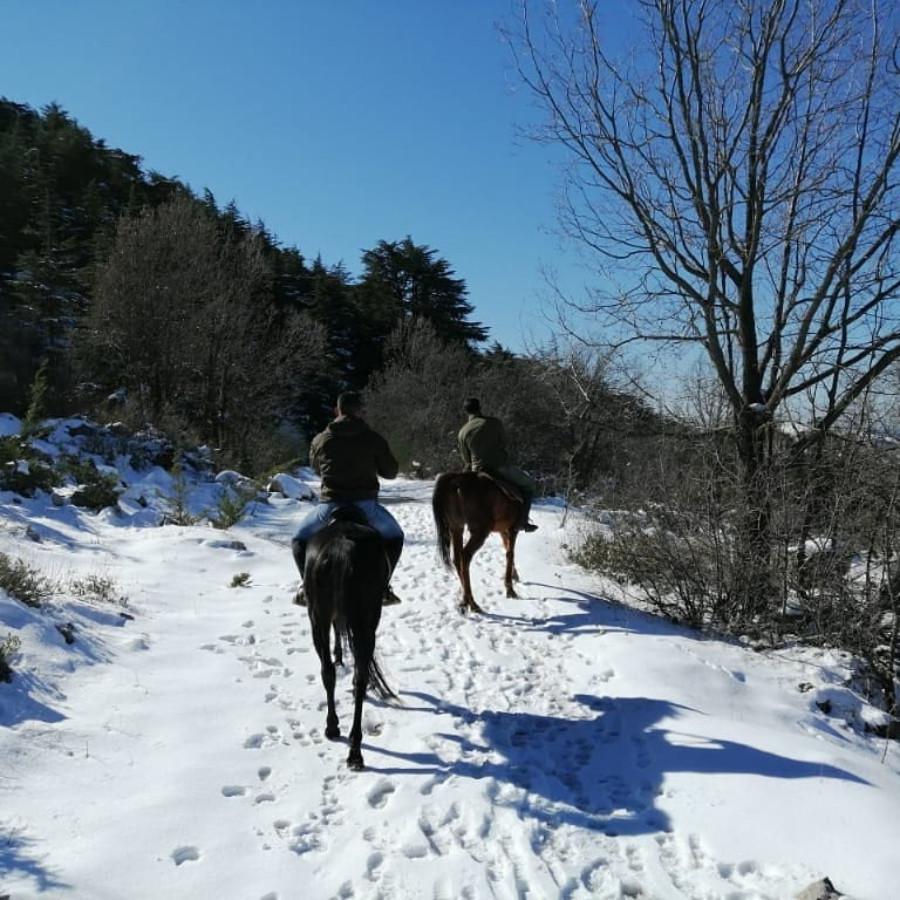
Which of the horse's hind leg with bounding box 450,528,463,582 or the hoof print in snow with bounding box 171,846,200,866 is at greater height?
the horse's hind leg with bounding box 450,528,463,582

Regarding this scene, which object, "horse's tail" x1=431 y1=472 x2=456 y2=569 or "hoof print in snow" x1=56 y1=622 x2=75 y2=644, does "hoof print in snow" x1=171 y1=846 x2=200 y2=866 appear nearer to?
"hoof print in snow" x1=56 y1=622 x2=75 y2=644

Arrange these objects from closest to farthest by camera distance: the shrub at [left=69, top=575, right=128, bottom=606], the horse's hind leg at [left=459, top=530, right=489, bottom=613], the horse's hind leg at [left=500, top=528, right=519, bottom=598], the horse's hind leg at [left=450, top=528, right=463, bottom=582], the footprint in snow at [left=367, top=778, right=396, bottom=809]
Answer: the footprint in snow at [left=367, top=778, right=396, bottom=809] < the shrub at [left=69, top=575, right=128, bottom=606] < the horse's hind leg at [left=459, top=530, right=489, bottom=613] < the horse's hind leg at [left=450, top=528, right=463, bottom=582] < the horse's hind leg at [left=500, top=528, right=519, bottom=598]

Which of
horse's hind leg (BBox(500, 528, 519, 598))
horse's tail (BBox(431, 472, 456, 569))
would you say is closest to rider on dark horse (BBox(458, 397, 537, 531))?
horse's hind leg (BBox(500, 528, 519, 598))

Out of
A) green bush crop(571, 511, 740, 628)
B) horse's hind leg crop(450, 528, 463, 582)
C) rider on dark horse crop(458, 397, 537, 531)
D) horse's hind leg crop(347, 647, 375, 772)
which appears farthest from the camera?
rider on dark horse crop(458, 397, 537, 531)

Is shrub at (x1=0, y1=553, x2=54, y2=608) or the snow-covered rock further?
the snow-covered rock

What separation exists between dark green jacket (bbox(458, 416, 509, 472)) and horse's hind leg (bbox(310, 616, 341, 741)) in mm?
4079

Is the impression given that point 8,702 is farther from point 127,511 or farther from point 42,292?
point 42,292

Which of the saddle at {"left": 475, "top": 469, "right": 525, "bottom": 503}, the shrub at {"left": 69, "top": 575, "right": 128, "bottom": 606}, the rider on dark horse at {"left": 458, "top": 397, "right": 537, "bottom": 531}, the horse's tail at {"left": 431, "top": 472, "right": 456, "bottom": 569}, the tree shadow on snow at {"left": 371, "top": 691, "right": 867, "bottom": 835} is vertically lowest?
the shrub at {"left": 69, "top": 575, "right": 128, "bottom": 606}

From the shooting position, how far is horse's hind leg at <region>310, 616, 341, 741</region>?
4922mm

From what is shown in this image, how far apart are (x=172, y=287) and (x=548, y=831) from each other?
831 inches

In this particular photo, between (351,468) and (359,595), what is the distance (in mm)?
1369

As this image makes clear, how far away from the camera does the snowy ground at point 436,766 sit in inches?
136

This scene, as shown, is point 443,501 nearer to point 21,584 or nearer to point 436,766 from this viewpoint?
point 436,766

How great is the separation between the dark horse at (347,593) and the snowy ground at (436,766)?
48 cm
